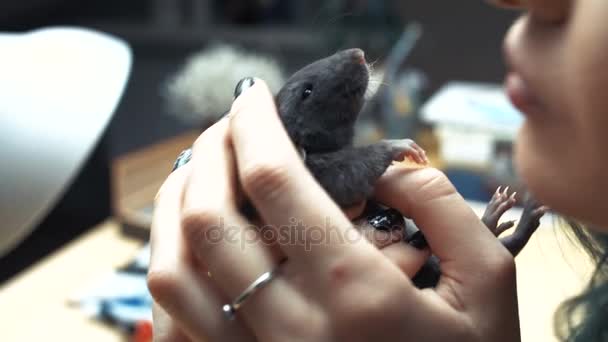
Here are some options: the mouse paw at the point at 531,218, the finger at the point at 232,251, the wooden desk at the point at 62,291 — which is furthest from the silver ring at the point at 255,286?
the wooden desk at the point at 62,291

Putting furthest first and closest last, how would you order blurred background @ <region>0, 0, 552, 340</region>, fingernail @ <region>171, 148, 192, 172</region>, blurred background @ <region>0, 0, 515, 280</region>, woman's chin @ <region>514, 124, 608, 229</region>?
blurred background @ <region>0, 0, 515, 280</region> < blurred background @ <region>0, 0, 552, 340</region> < fingernail @ <region>171, 148, 192, 172</region> < woman's chin @ <region>514, 124, 608, 229</region>

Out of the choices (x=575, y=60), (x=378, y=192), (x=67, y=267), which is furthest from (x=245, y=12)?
(x=575, y=60)

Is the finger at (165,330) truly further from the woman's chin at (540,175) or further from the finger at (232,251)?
the woman's chin at (540,175)

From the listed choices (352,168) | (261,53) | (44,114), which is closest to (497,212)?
(352,168)

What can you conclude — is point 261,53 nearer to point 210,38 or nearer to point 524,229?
point 210,38

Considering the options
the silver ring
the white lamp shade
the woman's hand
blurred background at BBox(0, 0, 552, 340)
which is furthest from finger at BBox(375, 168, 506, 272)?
Result: blurred background at BBox(0, 0, 552, 340)

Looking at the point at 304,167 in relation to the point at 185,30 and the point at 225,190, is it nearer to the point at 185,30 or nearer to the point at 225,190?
the point at 225,190

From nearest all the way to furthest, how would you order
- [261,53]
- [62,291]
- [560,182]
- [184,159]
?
1. [560,182]
2. [184,159]
3. [62,291]
4. [261,53]

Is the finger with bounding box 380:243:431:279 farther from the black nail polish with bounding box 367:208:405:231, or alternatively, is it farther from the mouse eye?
the mouse eye
